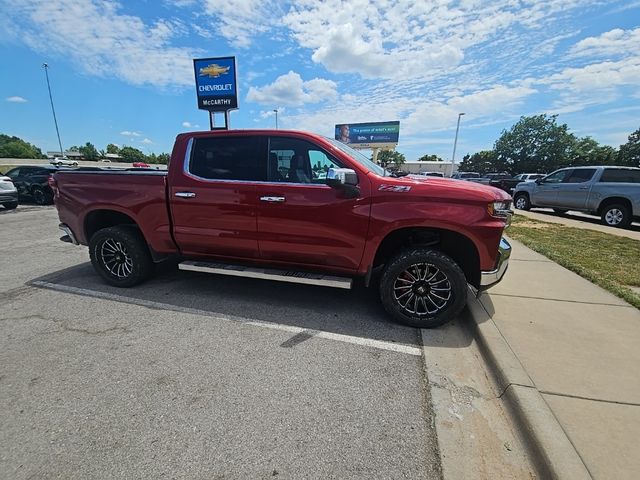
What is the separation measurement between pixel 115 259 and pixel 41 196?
45.1 feet

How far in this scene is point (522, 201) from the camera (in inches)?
585

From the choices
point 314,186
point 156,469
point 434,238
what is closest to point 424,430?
point 156,469

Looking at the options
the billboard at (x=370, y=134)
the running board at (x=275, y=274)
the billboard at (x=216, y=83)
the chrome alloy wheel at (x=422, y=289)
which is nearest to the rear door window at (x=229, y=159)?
the running board at (x=275, y=274)

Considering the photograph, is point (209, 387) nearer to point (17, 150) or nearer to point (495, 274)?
point (495, 274)

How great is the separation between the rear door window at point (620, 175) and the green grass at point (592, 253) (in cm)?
321

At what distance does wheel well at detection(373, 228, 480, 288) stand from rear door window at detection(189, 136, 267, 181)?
5.42 feet

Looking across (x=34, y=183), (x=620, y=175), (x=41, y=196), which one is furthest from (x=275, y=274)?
(x=34, y=183)

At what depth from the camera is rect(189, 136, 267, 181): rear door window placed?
381cm

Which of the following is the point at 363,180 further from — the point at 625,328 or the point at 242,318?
the point at 625,328

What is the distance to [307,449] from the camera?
1.99 meters

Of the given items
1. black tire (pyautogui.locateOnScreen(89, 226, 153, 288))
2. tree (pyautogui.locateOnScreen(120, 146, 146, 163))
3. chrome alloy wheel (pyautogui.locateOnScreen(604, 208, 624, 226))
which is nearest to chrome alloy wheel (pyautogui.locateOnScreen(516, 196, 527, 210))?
chrome alloy wheel (pyautogui.locateOnScreen(604, 208, 624, 226))

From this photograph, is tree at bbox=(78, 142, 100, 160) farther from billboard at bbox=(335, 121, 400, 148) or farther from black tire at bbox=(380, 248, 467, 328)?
black tire at bbox=(380, 248, 467, 328)

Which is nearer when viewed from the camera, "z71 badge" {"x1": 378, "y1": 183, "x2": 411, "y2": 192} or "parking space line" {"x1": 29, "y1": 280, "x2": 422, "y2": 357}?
"parking space line" {"x1": 29, "y1": 280, "x2": 422, "y2": 357}

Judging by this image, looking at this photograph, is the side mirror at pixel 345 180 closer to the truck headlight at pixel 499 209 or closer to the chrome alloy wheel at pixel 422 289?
the chrome alloy wheel at pixel 422 289
